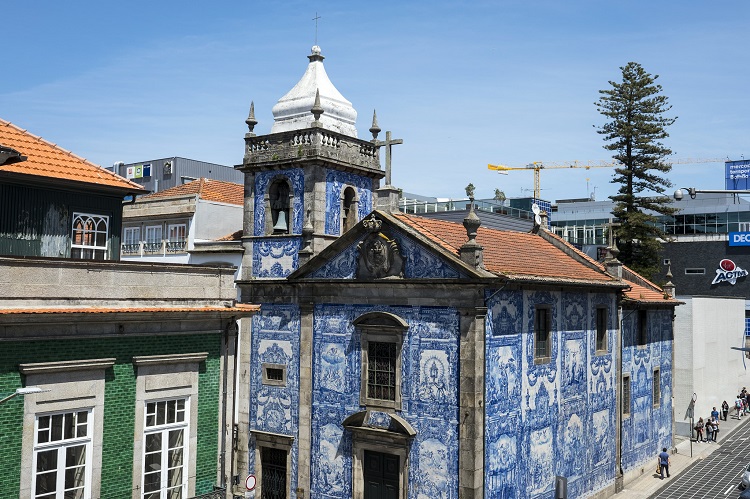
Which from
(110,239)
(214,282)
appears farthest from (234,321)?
(110,239)

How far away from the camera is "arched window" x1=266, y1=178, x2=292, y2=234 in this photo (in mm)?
27292

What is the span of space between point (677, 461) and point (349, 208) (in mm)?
18524

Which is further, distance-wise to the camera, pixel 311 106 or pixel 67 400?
pixel 311 106

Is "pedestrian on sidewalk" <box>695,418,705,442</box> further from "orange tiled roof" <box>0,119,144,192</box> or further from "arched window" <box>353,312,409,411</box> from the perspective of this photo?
"orange tiled roof" <box>0,119,144,192</box>

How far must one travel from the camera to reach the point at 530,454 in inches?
915

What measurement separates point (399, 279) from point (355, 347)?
2725 mm

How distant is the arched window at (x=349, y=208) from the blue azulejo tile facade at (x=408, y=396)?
3.68 metres

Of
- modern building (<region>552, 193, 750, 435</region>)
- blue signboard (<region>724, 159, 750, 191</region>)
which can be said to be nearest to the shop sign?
modern building (<region>552, 193, 750, 435</region>)

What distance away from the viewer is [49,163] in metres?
17.3

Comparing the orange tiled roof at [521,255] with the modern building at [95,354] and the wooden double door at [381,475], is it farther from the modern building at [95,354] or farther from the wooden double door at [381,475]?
the modern building at [95,354]

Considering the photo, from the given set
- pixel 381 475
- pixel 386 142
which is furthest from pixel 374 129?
pixel 381 475

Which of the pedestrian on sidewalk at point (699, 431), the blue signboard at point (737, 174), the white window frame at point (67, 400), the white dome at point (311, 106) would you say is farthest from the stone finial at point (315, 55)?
the blue signboard at point (737, 174)

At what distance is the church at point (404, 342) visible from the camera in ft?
72.0

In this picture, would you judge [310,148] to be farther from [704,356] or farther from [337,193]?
[704,356]
